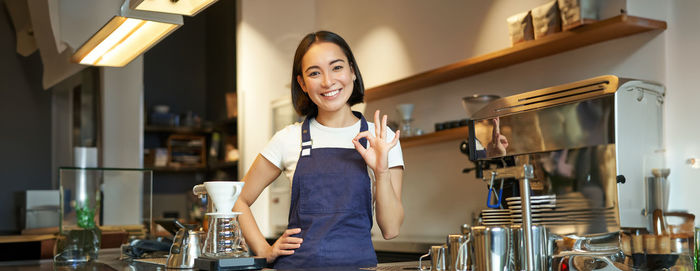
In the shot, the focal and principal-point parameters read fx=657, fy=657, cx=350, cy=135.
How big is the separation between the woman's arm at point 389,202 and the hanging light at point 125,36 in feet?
3.61

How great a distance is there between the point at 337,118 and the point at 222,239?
1.62 ft

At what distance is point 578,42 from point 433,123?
1188 millimetres

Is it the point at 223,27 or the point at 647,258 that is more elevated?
the point at 223,27

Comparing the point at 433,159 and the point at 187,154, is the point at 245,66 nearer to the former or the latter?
the point at 433,159

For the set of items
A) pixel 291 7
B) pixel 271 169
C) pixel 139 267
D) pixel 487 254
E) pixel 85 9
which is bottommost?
pixel 139 267

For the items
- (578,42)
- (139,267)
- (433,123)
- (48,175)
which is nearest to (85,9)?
(139,267)

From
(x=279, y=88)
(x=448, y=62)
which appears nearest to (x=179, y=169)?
(x=279, y=88)

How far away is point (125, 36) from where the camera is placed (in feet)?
8.79

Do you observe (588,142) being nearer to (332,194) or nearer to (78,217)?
(332,194)

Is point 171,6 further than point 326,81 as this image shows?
Yes

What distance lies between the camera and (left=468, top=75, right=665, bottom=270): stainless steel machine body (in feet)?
7.72

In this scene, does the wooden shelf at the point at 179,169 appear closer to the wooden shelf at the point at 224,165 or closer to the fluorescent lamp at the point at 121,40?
the wooden shelf at the point at 224,165

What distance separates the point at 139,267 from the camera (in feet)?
6.46

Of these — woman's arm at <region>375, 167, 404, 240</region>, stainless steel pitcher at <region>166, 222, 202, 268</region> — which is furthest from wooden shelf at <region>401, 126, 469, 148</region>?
stainless steel pitcher at <region>166, 222, 202, 268</region>
